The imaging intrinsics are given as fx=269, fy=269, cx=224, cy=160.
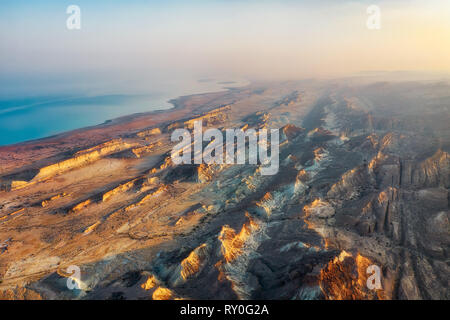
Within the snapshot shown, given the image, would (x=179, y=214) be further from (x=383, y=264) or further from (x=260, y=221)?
(x=383, y=264)

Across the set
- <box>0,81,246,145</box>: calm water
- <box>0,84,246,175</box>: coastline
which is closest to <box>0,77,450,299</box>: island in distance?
<box>0,84,246,175</box>: coastline

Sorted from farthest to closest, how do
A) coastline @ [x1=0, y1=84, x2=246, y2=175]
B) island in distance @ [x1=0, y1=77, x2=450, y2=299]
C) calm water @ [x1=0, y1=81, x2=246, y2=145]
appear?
calm water @ [x1=0, y1=81, x2=246, y2=145] < coastline @ [x1=0, y1=84, x2=246, y2=175] < island in distance @ [x1=0, y1=77, x2=450, y2=299]

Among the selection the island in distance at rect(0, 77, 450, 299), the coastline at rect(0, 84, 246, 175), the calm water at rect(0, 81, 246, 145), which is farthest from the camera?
the calm water at rect(0, 81, 246, 145)

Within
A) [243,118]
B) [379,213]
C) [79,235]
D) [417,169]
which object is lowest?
[79,235]

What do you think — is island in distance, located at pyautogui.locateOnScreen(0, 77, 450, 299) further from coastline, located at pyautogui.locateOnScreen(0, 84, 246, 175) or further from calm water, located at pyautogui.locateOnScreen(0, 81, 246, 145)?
calm water, located at pyautogui.locateOnScreen(0, 81, 246, 145)

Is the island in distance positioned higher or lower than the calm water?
lower

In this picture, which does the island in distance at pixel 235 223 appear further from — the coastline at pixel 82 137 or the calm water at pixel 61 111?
the calm water at pixel 61 111
